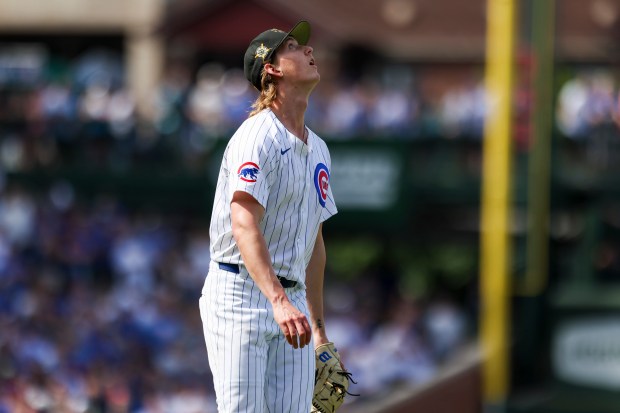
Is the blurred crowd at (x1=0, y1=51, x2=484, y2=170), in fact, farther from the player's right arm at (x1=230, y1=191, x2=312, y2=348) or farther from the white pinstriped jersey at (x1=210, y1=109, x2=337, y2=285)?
the player's right arm at (x1=230, y1=191, x2=312, y2=348)

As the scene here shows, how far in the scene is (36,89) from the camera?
14.9 metres

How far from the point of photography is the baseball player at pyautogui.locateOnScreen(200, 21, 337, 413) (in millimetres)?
4410

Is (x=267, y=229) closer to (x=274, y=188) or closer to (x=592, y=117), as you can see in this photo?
(x=274, y=188)

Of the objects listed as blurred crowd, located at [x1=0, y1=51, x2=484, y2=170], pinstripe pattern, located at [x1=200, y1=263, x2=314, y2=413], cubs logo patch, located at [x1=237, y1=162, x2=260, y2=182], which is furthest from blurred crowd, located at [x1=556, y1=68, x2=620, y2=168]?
cubs logo patch, located at [x1=237, y1=162, x2=260, y2=182]

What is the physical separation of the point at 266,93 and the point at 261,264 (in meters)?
0.67

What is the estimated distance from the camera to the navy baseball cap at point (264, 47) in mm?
4531

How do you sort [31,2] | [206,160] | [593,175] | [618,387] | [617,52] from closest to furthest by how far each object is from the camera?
1. [618,387]
2. [593,175]
3. [206,160]
4. [617,52]
5. [31,2]

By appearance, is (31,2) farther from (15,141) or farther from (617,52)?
(617,52)

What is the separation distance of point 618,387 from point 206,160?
5235mm

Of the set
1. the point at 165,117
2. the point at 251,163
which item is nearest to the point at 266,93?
the point at 251,163

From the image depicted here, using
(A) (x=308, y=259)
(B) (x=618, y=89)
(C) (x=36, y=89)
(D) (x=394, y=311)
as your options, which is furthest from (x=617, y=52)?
(A) (x=308, y=259)

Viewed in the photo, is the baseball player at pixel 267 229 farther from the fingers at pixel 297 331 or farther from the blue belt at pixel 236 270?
the fingers at pixel 297 331

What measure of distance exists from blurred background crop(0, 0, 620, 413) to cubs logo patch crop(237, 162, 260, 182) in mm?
5049

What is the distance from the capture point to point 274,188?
4484mm
